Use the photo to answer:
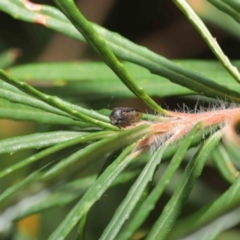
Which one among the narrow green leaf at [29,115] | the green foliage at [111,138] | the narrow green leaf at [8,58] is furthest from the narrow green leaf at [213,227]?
the narrow green leaf at [8,58]

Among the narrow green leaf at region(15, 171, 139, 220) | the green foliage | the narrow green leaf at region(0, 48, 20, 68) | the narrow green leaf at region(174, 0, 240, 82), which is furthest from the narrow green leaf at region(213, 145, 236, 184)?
the narrow green leaf at region(0, 48, 20, 68)

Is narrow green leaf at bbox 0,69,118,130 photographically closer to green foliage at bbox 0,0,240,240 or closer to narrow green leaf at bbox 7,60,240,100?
green foliage at bbox 0,0,240,240

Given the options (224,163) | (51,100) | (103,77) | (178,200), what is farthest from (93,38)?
(224,163)

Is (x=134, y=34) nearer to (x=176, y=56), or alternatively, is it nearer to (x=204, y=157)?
(x=176, y=56)

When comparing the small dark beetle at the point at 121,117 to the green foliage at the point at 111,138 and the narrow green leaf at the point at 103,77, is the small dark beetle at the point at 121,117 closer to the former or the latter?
the green foliage at the point at 111,138

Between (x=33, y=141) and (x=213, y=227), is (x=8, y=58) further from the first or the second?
(x=213, y=227)
